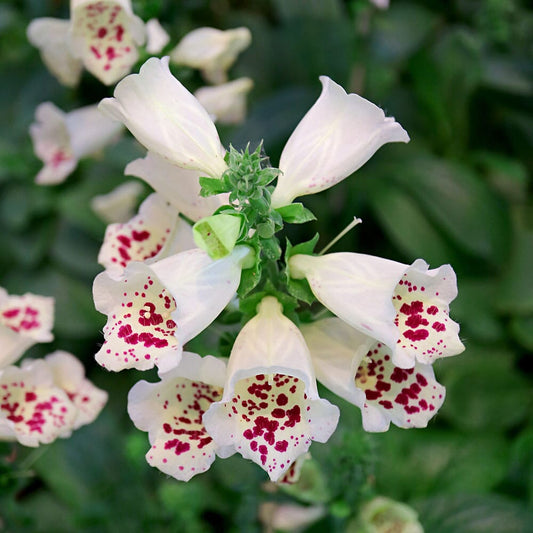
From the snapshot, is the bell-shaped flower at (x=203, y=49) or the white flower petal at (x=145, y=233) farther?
the bell-shaped flower at (x=203, y=49)

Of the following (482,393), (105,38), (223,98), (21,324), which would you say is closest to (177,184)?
(21,324)

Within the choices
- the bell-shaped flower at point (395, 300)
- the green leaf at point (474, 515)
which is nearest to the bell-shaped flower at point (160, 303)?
the bell-shaped flower at point (395, 300)

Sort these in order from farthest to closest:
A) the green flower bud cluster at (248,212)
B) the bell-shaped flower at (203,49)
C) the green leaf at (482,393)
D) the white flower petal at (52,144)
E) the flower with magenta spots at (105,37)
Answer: the green leaf at (482,393), the white flower petal at (52,144), the bell-shaped flower at (203,49), the flower with magenta spots at (105,37), the green flower bud cluster at (248,212)

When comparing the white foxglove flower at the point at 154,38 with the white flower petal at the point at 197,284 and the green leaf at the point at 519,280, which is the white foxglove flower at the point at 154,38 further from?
the green leaf at the point at 519,280

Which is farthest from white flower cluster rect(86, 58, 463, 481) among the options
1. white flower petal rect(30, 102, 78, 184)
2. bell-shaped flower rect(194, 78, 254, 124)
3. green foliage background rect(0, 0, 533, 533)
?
white flower petal rect(30, 102, 78, 184)

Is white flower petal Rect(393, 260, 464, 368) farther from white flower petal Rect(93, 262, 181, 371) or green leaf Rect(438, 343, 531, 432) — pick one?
green leaf Rect(438, 343, 531, 432)

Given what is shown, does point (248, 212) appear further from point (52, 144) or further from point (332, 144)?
point (52, 144)
